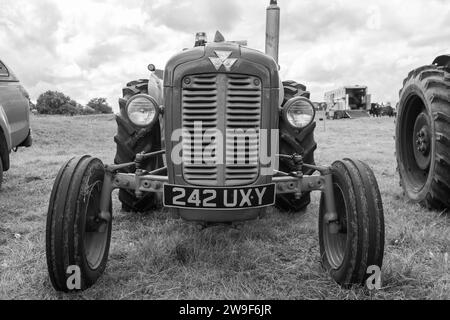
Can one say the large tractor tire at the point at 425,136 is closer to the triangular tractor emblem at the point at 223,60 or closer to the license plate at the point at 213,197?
the license plate at the point at 213,197

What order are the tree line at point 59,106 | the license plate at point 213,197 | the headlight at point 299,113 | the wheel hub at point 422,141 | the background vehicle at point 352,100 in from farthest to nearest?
the tree line at point 59,106 → the background vehicle at point 352,100 → the wheel hub at point 422,141 → the headlight at point 299,113 → the license plate at point 213,197

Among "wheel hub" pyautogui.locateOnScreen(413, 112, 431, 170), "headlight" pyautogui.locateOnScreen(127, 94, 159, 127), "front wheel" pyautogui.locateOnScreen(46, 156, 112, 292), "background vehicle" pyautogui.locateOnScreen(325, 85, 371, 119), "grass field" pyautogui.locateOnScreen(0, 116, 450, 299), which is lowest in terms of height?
"grass field" pyautogui.locateOnScreen(0, 116, 450, 299)

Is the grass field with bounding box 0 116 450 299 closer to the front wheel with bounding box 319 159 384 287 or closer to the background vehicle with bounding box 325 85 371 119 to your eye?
the front wheel with bounding box 319 159 384 287

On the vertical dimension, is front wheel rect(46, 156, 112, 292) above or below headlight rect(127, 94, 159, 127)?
below

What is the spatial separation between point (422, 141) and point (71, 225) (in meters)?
3.59

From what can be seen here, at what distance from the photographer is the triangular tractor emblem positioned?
109 inches

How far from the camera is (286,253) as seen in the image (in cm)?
341

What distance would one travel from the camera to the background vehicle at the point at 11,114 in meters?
5.54

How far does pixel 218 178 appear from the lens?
2.85m

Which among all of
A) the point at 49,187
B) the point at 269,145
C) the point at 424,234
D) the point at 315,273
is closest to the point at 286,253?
the point at 315,273

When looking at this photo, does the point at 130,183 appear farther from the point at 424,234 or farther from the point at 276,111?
the point at 424,234

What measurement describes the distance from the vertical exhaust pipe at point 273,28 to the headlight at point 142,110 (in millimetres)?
1872

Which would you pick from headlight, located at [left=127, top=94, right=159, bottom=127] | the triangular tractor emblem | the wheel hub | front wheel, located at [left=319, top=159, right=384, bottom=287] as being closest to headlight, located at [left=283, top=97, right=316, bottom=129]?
front wheel, located at [left=319, top=159, right=384, bottom=287]

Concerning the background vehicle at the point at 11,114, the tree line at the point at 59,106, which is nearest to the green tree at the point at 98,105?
the tree line at the point at 59,106
